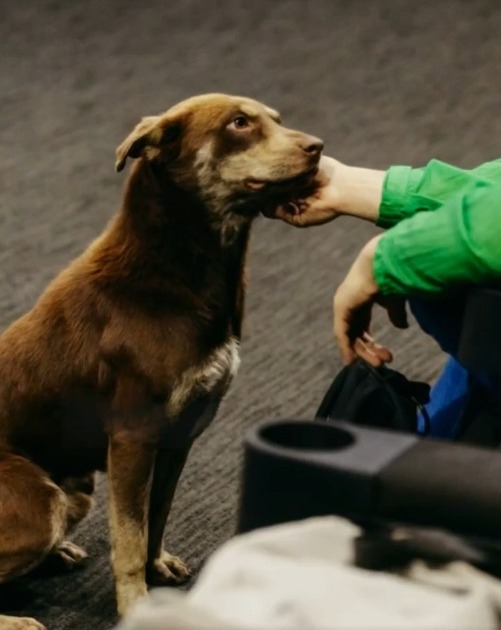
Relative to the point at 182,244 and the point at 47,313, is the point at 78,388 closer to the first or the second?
the point at 47,313

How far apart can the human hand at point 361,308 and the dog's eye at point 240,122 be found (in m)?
0.40

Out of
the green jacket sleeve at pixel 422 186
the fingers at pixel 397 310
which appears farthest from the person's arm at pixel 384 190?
the fingers at pixel 397 310

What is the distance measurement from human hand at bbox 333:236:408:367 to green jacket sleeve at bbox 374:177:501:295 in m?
0.02

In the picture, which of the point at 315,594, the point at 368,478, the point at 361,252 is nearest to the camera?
the point at 315,594

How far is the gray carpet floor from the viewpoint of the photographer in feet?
7.22

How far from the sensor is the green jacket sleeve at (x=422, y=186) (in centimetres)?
140

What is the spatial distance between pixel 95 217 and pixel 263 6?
181cm

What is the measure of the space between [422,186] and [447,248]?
9.7 inches

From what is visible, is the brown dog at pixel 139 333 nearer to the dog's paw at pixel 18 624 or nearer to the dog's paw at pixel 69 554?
the dog's paw at pixel 18 624

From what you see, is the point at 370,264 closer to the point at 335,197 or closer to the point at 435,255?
the point at 435,255

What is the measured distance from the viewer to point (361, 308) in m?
1.34

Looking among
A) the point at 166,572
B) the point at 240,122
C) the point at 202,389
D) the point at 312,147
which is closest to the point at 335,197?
the point at 312,147

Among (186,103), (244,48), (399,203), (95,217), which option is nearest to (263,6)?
(244,48)

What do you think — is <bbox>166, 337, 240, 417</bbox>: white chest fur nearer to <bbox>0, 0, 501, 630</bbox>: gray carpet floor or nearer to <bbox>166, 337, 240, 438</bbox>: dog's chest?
<bbox>166, 337, 240, 438</bbox>: dog's chest
